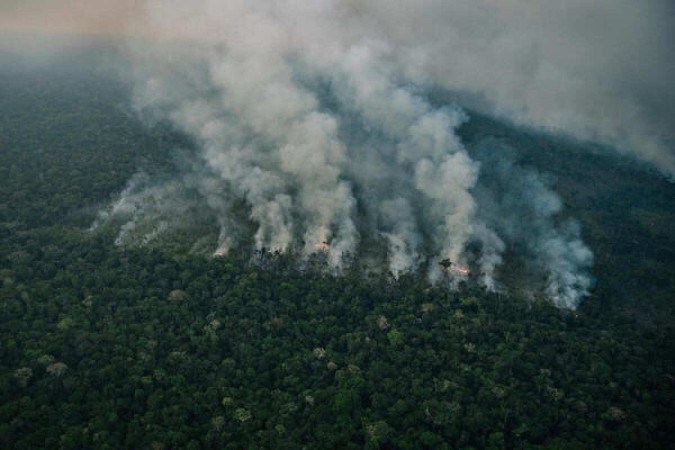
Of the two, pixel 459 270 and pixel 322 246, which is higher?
pixel 459 270

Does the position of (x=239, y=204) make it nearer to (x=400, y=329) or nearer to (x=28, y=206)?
(x=28, y=206)

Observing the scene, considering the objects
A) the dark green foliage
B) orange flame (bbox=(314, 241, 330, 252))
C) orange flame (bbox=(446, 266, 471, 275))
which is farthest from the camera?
orange flame (bbox=(314, 241, 330, 252))

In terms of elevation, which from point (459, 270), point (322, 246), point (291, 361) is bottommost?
point (291, 361)

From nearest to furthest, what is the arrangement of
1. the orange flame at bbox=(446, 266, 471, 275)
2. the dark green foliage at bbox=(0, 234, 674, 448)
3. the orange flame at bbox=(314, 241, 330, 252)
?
the dark green foliage at bbox=(0, 234, 674, 448), the orange flame at bbox=(446, 266, 471, 275), the orange flame at bbox=(314, 241, 330, 252)

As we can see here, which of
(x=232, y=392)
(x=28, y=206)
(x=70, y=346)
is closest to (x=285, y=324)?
(x=232, y=392)

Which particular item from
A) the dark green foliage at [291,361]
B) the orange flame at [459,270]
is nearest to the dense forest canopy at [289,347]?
the dark green foliage at [291,361]

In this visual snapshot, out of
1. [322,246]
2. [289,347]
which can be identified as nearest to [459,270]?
[322,246]

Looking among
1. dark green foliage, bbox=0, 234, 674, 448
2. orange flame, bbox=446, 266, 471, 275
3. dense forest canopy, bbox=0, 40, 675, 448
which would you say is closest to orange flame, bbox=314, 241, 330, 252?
dense forest canopy, bbox=0, 40, 675, 448

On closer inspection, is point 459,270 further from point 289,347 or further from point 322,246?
point 289,347

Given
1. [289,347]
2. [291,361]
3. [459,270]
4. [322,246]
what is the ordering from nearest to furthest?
[291,361], [289,347], [459,270], [322,246]

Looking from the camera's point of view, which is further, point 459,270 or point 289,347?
point 459,270

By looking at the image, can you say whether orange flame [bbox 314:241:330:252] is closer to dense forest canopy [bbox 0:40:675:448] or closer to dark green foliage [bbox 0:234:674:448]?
dense forest canopy [bbox 0:40:675:448]
